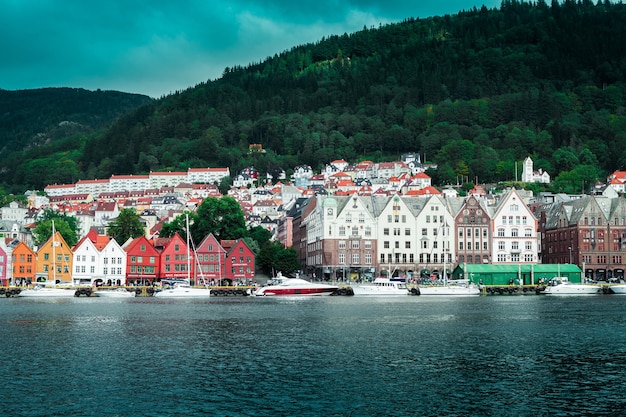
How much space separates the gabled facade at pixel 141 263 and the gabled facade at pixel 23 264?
47.7ft

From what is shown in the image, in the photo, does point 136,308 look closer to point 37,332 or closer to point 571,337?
point 37,332

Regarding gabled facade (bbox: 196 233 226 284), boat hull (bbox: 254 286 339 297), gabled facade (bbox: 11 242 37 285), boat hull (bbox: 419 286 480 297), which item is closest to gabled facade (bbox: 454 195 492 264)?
boat hull (bbox: 419 286 480 297)

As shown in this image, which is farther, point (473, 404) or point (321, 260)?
point (321, 260)

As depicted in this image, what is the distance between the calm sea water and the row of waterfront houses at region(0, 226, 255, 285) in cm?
5878

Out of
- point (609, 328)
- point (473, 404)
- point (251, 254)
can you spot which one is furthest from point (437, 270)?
point (473, 404)

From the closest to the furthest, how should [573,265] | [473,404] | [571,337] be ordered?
[473,404]
[571,337]
[573,265]

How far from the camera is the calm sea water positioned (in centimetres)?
2956

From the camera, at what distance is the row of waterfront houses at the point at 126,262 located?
125750 mm

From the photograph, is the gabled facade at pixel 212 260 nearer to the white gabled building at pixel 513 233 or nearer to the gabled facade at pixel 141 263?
the gabled facade at pixel 141 263

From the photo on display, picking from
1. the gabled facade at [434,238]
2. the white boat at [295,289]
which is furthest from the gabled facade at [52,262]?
the gabled facade at [434,238]

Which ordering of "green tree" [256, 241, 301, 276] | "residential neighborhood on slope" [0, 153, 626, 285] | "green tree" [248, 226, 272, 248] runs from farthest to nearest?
1. "green tree" [248, 226, 272, 248]
2. "green tree" [256, 241, 301, 276]
3. "residential neighborhood on slope" [0, 153, 626, 285]

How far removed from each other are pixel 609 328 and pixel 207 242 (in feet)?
263

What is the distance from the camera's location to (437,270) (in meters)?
125

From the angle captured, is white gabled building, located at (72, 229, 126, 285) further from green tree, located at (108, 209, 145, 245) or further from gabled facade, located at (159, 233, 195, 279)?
green tree, located at (108, 209, 145, 245)
